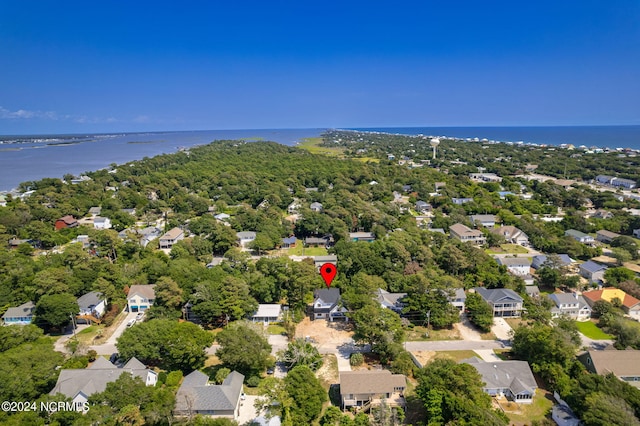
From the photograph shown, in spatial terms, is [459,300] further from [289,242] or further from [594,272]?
[289,242]

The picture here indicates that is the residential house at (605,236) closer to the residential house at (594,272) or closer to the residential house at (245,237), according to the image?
the residential house at (594,272)

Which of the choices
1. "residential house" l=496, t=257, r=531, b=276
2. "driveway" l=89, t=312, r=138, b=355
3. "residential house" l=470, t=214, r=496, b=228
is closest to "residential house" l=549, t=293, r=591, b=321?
"residential house" l=496, t=257, r=531, b=276

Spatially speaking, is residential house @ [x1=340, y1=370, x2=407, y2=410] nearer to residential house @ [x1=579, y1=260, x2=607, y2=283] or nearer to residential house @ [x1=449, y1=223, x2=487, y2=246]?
residential house @ [x1=579, y1=260, x2=607, y2=283]

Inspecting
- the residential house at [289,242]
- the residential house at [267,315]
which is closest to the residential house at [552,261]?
the residential house at [267,315]

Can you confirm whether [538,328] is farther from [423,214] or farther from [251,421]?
[423,214]

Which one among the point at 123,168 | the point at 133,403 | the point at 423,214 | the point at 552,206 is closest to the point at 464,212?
the point at 423,214
